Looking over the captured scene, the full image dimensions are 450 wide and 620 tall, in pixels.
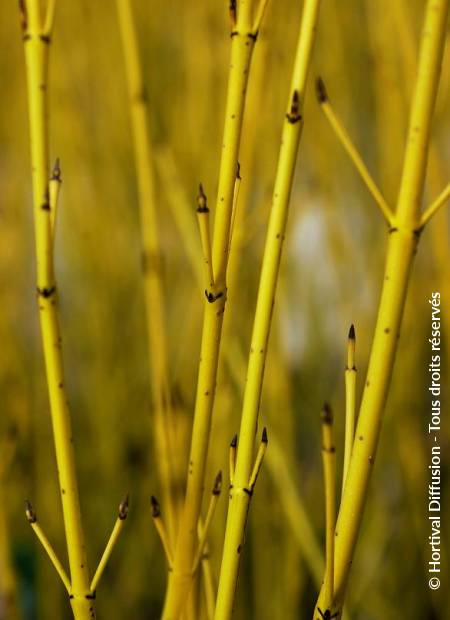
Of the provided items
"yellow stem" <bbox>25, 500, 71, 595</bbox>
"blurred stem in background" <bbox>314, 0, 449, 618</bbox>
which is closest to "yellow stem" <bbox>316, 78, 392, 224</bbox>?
"blurred stem in background" <bbox>314, 0, 449, 618</bbox>

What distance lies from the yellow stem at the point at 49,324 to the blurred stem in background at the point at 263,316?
2.7 inches

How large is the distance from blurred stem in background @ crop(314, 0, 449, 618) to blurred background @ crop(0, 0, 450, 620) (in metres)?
0.25

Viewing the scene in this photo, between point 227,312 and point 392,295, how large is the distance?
0.84 ft

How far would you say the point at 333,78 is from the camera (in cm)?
134

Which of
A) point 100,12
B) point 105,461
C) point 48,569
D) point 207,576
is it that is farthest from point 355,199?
point 207,576

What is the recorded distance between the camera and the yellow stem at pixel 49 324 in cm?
40

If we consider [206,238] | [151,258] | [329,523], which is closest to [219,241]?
[206,238]

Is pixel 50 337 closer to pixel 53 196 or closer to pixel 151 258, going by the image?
pixel 53 196

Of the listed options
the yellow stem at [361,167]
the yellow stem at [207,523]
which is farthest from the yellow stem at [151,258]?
the yellow stem at [361,167]

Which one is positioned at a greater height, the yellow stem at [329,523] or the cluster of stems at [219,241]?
the cluster of stems at [219,241]

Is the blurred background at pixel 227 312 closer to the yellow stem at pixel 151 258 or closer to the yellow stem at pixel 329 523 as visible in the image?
the yellow stem at pixel 151 258

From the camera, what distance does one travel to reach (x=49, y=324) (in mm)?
410

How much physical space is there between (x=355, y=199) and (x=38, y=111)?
1194 millimetres

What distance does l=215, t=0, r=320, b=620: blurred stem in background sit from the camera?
0.38 meters
